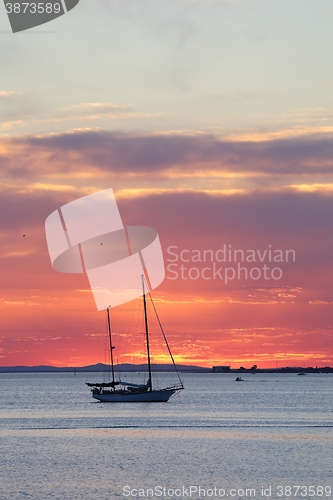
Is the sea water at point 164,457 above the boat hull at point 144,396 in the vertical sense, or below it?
above

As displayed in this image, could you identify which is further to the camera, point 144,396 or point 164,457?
point 144,396

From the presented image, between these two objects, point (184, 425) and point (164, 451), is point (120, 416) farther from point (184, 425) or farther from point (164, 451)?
point (164, 451)

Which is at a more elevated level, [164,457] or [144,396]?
[164,457]

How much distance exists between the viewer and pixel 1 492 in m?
53.7

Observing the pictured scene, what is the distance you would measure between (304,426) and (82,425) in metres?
29.5

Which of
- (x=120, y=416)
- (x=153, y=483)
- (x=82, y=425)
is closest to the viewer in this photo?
(x=153, y=483)

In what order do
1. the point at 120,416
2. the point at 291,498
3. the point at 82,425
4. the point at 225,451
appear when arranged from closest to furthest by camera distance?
the point at 291,498 < the point at 225,451 < the point at 82,425 < the point at 120,416

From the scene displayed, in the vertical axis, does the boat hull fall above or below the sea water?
below

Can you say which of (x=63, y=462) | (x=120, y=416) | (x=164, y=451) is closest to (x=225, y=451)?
(x=164, y=451)

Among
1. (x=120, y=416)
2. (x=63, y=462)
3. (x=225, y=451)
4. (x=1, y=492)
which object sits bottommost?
(x=120, y=416)

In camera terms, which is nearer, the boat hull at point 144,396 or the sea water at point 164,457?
the sea water at point 164,457

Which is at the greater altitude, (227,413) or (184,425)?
(184,425)

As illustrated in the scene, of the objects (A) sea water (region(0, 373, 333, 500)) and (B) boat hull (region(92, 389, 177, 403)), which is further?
(B) boat hull (region(92, 389, 177, 403))

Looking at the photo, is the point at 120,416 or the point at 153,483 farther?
the point at 120,416
